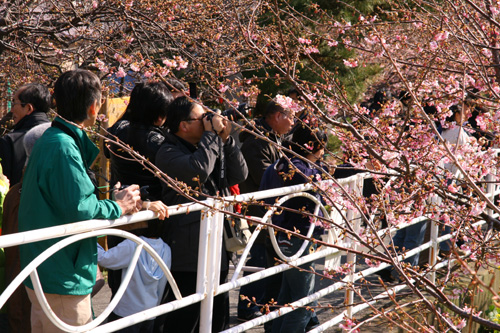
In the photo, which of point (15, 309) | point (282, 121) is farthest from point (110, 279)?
point (282, 121)

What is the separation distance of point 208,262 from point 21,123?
2.00 meters

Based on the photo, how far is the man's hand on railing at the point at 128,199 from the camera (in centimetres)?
266

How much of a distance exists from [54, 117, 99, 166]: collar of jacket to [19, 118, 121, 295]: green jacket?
0.10ft

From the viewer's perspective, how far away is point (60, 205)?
8.38 ft

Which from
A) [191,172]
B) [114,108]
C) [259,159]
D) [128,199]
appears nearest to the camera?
[128,199]

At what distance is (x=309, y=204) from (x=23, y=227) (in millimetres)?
1967

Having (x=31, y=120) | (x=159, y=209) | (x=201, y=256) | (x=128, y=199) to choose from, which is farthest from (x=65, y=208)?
(x=31, y=120)

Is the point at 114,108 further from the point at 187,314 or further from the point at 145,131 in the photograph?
the point at 187,314

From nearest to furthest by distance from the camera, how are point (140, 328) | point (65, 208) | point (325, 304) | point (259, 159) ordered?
point (65, 208) → point (140, 328) → point (259, 159) → point (325, 304)

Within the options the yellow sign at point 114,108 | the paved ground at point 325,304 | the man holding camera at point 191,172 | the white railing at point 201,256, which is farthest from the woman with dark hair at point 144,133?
the yellow sign at point 114,108

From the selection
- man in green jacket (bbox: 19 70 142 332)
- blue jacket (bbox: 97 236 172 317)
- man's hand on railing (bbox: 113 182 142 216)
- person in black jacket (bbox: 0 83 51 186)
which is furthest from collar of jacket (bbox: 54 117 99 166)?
person in black jacket (bbox: 0 83 51 186)

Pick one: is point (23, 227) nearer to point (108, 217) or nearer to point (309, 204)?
Answer: point (108, 217)

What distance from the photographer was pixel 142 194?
2955mm

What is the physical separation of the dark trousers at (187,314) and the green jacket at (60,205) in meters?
0.92
